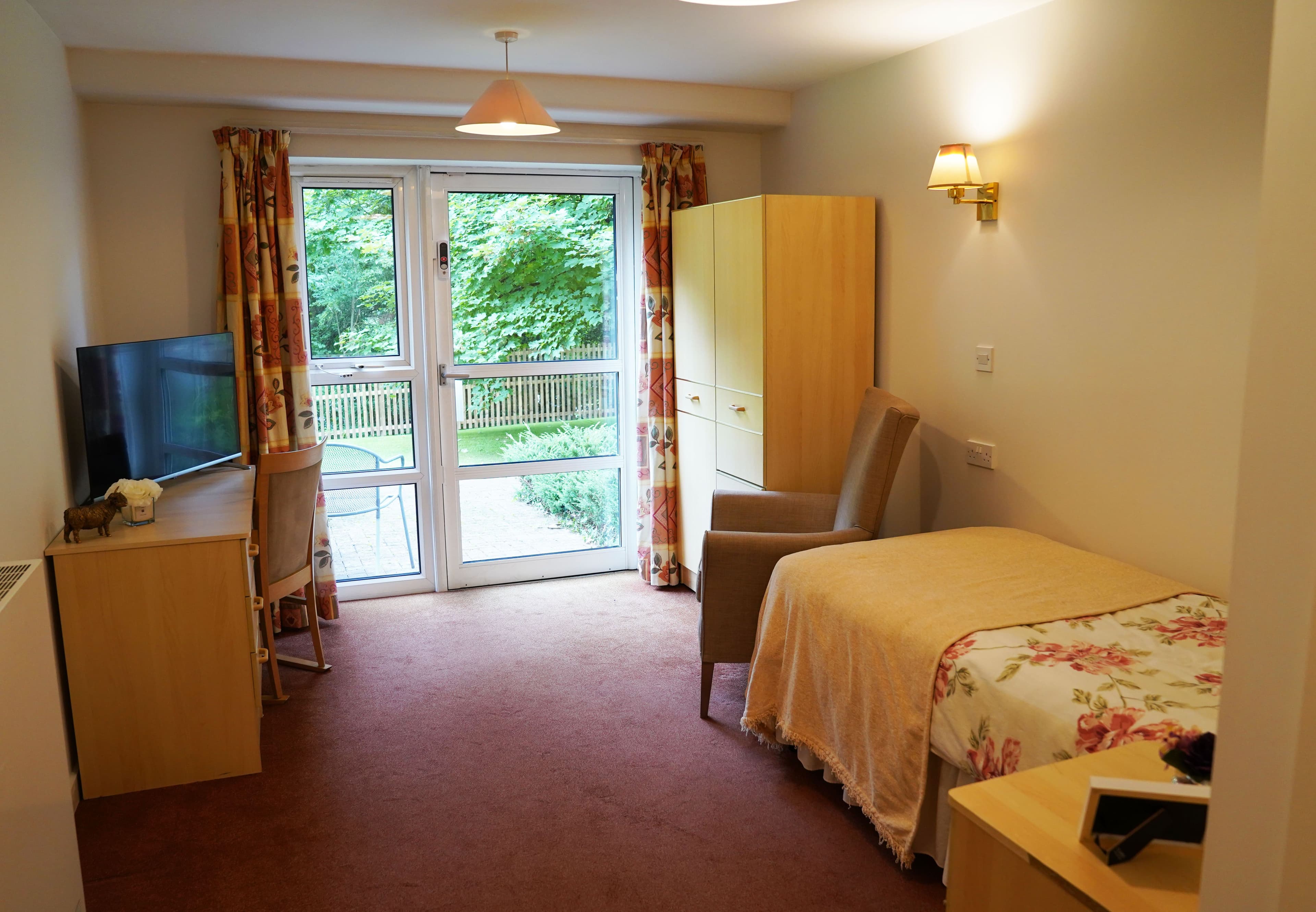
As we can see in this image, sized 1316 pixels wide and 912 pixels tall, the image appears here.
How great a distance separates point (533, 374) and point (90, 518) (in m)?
2.43

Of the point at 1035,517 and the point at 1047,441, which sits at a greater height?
the point at 1047,441

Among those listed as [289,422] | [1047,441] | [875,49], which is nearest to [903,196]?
[875,49]

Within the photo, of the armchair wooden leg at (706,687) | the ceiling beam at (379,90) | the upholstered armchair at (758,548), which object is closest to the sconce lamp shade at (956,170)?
the upholstered armchair at (758,548)

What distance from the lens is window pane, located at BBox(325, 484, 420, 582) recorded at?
479cm

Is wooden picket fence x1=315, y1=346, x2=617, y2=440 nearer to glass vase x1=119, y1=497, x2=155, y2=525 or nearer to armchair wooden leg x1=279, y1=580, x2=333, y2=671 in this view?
armchair wooden leg x1=279, y1=580, x2=333, y2=671

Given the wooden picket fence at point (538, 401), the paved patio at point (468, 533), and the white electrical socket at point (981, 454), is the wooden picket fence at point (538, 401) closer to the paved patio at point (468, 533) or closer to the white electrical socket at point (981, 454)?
the paved patio at point (468, 533)

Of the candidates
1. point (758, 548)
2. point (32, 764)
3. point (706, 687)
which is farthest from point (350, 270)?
point (32, 764)

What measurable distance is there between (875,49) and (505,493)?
9.08 feet

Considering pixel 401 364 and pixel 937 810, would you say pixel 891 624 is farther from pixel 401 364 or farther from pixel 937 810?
pixel 401 364

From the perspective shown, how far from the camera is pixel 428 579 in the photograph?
16.4 feet

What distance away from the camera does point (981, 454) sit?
354cm

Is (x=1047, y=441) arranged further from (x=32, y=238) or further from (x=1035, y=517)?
(x=32, y=238)

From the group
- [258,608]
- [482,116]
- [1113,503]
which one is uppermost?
[482,116]

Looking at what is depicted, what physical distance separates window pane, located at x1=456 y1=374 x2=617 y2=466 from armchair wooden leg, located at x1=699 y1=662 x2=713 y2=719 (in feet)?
6.47
